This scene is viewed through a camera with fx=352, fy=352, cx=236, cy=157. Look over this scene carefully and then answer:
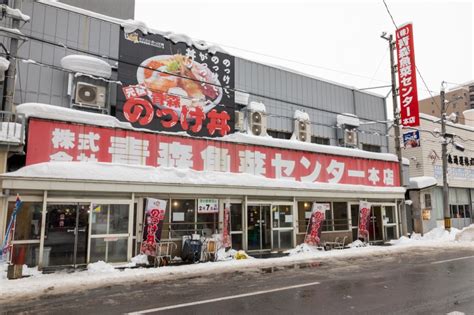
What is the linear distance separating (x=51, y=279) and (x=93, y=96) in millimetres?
6848

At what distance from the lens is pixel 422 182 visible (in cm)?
2347

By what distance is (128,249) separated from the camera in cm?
1231

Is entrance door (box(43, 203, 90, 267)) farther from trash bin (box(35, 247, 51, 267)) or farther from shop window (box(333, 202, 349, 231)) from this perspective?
shop window (box(333, 202, 349, 231))

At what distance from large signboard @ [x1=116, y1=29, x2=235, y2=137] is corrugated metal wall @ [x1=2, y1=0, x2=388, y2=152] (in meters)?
1.08

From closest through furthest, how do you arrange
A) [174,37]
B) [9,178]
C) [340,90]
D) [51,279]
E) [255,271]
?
1. [51,279]
2. [9,178]
3. [255,271]
4. [174,37]
5. [340,90]

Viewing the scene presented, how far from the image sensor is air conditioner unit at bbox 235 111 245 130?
55.9 ft

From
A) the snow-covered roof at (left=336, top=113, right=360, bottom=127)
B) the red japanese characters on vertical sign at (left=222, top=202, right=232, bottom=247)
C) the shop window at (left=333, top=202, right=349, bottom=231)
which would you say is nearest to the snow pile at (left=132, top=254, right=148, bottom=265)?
the red japanese characters on vertical sign at (left=222, top=202, right=232, bottom=247)

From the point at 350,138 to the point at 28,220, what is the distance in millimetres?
16972

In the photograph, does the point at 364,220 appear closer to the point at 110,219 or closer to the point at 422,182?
the point at 422,182

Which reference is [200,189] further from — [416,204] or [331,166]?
[416,204]

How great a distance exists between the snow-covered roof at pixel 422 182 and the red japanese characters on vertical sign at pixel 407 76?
5603 mm

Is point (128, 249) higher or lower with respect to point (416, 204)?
lower

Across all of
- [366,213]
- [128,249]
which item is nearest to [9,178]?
[128,249]

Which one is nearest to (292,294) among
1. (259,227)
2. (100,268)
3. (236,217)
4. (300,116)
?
(100,268)
